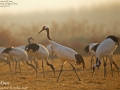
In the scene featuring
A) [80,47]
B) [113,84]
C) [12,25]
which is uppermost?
[12,25]

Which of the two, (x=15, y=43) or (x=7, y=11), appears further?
(x=15, y=43)

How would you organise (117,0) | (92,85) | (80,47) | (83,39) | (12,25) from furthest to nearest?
(80,47) → (83,39) → (12,25) → (117,0) → (92,85)

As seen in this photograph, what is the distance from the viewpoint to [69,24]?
16.9 m

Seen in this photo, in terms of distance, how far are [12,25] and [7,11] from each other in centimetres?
249

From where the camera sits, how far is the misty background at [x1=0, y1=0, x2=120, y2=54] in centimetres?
1156

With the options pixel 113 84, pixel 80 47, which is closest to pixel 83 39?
pixel 80 47

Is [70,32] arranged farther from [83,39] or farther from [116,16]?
[116,16]

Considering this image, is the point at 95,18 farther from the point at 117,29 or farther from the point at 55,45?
the point at 55,45

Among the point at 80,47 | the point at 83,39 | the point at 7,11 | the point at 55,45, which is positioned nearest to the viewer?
the point at 55,45

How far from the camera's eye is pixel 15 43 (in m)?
16.9

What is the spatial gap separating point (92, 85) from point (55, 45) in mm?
1993

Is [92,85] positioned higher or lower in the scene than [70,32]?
lower

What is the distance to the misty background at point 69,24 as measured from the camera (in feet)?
37.9

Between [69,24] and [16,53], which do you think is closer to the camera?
[16,53]
